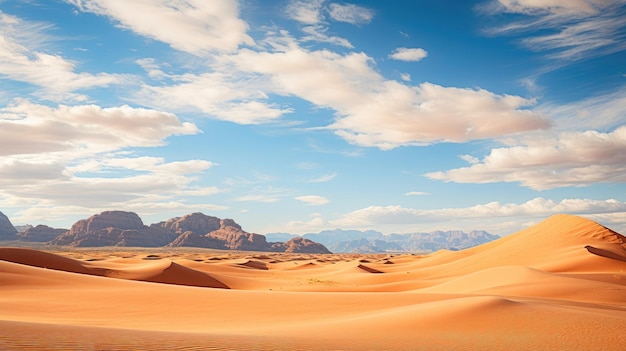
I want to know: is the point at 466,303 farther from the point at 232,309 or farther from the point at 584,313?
the point at 232,309

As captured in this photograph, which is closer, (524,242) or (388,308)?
(388,308)

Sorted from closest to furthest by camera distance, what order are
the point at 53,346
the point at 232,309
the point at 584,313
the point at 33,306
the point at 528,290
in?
the point at 53,346, the point at 584,313, the point at 33,306, the point at 232,309, the point at 528,290

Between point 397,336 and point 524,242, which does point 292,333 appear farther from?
point 524,242

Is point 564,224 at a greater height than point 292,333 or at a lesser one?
greater

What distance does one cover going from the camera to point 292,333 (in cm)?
1054

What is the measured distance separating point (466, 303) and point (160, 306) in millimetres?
10254

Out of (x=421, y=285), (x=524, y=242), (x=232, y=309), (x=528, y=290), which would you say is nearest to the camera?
(x=232, y=309)

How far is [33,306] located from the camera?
15.1 meters

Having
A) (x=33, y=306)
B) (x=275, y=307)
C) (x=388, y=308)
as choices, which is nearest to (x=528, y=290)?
(x=388, y=308)

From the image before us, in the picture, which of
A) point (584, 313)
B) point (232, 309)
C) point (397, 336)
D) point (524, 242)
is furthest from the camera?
point (524, 242)

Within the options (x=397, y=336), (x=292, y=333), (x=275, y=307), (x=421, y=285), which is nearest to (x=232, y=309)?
(x=275, y=307)

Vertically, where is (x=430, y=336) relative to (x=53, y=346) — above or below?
below

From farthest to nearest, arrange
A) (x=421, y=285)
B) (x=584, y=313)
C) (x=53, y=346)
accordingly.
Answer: (x=421, y=285), (x=584, y=313), (x=53, y=346)

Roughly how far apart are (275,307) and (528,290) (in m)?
10.7
